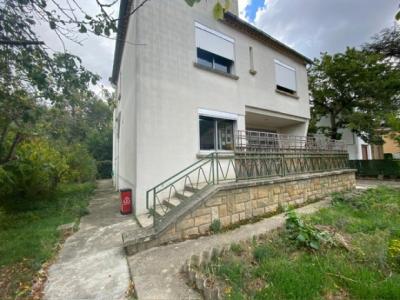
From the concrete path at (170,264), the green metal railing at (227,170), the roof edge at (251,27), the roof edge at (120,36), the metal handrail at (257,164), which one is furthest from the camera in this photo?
the roof edge at (251,27)

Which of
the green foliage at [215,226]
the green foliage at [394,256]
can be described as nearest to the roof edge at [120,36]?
the green foliage at [215,226]

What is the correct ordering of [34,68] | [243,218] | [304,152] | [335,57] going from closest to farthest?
[34,68] → [243,218] → [304,152] → [335,57]

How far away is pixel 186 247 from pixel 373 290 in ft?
9.14

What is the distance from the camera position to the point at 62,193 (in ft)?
34.2

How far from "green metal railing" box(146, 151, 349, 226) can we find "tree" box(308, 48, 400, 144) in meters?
10.5

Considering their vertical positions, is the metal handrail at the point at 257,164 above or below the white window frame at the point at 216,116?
below

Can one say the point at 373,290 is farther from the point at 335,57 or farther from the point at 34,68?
the point at 335,57

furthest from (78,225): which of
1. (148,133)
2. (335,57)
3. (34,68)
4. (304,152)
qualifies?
(335,57)

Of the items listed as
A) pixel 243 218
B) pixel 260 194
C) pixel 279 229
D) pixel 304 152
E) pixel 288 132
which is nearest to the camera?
pixel 279 229

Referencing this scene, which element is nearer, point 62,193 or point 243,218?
point 243,218

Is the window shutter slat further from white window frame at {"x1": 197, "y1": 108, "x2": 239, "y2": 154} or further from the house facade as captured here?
white window frame at {"x1": 197, "y1": 108, "x2": 239, "y2": 154}

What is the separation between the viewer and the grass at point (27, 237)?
3.17 m

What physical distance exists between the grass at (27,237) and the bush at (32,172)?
47cm

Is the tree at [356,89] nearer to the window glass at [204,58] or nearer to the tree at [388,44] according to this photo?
the tree at [388,44]
